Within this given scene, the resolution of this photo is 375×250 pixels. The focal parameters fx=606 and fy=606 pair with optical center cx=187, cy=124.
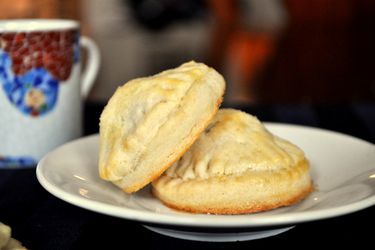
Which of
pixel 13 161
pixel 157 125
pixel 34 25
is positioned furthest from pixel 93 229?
pixel 34 25

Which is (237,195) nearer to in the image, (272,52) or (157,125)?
(157,125)

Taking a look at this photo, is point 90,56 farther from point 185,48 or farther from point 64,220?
point 185,48

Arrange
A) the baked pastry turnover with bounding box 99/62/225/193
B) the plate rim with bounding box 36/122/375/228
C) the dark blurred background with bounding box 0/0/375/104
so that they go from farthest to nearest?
1. the dark blurred background with bounding box 0/0/375/104
2. the baked pastry turnover with bounding box 99/62/225/193
3. the plate rim with bounding box 36/122/375/228

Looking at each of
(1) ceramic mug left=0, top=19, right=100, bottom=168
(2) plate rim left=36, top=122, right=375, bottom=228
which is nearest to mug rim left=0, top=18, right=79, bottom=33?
(1) ceramic mug left=0, top=19, right=100, bottom=168

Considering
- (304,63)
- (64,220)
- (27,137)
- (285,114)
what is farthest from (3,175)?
(304,63)

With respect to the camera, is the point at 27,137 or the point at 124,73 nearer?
the point at 27,137

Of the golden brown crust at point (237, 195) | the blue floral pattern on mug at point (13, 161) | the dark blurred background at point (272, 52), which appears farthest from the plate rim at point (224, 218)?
the dark blurred background at point (272, 52)

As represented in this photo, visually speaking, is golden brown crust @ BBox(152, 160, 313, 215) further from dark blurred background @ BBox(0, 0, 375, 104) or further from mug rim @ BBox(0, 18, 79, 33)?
dark blurred background @ BBox(0, 0, 375, 104)
